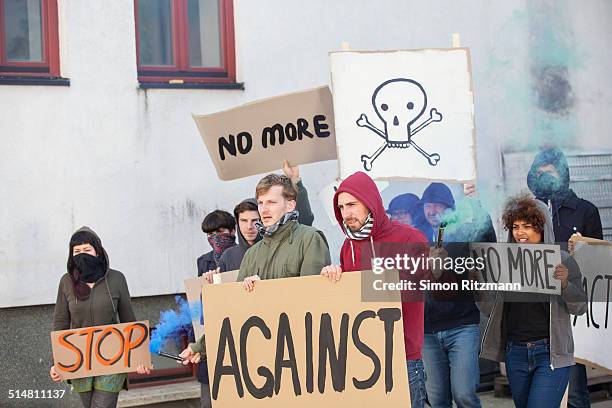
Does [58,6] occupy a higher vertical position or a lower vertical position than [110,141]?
higher

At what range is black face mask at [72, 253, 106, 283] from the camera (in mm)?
6359

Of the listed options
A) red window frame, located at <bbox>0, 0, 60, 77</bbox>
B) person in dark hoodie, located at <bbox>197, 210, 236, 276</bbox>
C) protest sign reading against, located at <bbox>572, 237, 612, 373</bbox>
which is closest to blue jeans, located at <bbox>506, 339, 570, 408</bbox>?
protest sign reading against, located at <bbox>572, 237, 612, 373</bbox>

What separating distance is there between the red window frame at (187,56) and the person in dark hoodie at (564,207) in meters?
3.02

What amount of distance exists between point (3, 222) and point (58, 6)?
71.1 inches

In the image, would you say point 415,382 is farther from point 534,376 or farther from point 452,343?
point 452,343

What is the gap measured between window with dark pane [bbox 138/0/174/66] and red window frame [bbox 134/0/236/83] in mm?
39

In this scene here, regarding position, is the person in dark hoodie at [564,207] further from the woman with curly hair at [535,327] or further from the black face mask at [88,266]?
the black face mask at [88,266]

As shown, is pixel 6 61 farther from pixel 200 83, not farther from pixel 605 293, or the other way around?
pixel 605 293

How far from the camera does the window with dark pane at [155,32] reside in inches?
330

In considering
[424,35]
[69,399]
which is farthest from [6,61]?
[424,35]

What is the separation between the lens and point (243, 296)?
4.82 metres

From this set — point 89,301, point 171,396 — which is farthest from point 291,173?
point 171,396

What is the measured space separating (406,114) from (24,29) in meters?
3.70

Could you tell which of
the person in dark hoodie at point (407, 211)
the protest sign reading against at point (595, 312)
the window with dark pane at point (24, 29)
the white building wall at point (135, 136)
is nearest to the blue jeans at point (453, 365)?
the protest sign reading against at point (595, 312)
